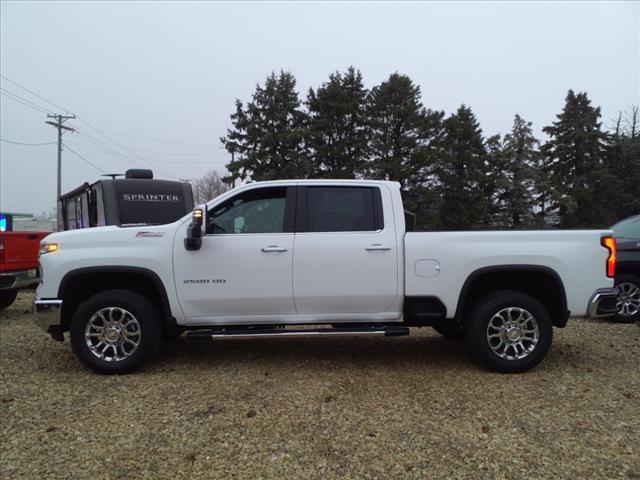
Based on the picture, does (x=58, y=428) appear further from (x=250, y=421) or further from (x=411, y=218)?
(x=411, y=218)

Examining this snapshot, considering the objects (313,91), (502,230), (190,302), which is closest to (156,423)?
(190,302)

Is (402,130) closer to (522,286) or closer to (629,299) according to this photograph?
(629,299)

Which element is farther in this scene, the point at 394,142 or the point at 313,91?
the point at 313,91

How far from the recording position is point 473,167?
3538 cm

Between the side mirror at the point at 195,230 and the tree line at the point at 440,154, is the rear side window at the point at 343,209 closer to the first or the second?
the side mirror at the point at 195,230

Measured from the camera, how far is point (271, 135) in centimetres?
3112

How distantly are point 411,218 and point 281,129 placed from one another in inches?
1113

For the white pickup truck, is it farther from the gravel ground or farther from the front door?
the gravel ground

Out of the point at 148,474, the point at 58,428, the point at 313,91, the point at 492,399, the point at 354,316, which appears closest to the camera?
the point at 148,474

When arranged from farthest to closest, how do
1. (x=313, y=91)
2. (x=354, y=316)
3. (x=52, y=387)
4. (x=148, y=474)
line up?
(x=313, y=91) → (x=354, y=316) → (x=52, y=387) → (x=148, y=474)

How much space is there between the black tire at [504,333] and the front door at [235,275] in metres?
1.77

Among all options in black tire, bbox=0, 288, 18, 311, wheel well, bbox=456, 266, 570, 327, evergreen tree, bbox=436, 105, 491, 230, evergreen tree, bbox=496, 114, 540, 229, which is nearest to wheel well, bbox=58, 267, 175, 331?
wheel well, bbox=456, 266, 570, 327

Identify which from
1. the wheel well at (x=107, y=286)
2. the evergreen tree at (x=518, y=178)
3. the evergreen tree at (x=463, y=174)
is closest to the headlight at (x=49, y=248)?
the wheel well at (x=107, y=286)

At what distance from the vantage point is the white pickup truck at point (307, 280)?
176 inches
